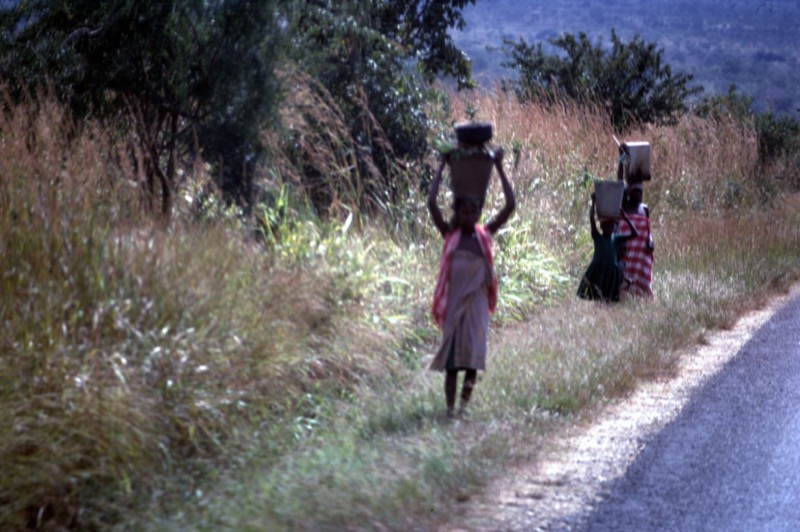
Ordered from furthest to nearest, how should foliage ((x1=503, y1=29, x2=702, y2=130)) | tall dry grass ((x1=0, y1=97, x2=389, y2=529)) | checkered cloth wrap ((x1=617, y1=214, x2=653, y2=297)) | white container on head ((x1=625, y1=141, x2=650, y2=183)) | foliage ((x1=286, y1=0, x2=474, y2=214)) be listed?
foliage ((x1=503, y1=29, x2=702, y2=130))
white container on head ((x1=625, y1=141, x2=650, y2=183))
checkered cloth wrap ((x1=617, y1=214, x2=653, y2=297))
foliage ((x1=286, y1=0, x2=474, y2=214))
tall dry grass ((x1=0, y1=97, x2=389, y2=529))

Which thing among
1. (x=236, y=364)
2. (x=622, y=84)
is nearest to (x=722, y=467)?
(x=236, y=364)

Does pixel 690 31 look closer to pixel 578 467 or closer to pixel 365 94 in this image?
pixel 365 94

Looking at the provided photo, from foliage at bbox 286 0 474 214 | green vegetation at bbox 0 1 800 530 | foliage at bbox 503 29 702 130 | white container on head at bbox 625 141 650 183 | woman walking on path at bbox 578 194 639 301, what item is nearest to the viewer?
green vegetation at bbox 0 1 800 530

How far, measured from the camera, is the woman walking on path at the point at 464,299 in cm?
655

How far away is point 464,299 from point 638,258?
4.38 m

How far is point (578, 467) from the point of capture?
6.19 metres

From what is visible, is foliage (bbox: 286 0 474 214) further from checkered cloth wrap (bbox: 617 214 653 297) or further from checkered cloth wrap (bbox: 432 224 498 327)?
checkered cloth wrap (bbox: 432 224 498 327)

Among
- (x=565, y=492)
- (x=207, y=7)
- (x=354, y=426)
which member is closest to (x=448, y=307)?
(x=354, y=426)

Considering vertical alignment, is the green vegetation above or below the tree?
below

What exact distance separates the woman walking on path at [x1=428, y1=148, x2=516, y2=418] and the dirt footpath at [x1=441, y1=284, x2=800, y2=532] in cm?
71

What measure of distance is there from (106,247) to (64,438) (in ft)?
4.44

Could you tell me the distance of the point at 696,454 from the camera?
21.0 feet

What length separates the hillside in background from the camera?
148 ft

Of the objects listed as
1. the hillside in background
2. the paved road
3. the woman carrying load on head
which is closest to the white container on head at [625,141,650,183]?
the woman carrying load on head
